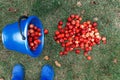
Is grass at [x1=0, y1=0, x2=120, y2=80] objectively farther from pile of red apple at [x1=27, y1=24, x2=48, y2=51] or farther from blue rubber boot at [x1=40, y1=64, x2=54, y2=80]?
pile of red apple at [x1=27, y1=24, x2=48, y2=51]

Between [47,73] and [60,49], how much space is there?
1.39ft

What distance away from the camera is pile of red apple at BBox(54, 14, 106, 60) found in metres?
3.94

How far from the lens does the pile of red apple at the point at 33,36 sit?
3678mm

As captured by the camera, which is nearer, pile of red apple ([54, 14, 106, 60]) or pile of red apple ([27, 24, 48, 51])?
pile of red apple ([27, 24, 48, 51])

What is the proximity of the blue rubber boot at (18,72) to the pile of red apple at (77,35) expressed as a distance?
2.15 feet

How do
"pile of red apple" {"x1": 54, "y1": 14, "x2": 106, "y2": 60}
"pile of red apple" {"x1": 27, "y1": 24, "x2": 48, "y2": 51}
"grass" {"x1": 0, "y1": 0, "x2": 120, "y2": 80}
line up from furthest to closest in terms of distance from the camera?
"grass" {"x1": 0, "y1": 0, "x2": 120, "y2": 80} → "pile of red apple" {"x1": 54, "y1": 14, "x2": 106, "y2": 60} → "pile of red apple" {"x1": 27, "y1": 24, "x2": 48, "y2": 51}

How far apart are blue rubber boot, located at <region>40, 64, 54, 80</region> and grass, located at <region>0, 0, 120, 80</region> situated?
0.25 feet

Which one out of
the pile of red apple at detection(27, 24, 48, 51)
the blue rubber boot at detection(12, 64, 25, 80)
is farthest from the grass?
→ the pile of red apple at detection(27, 24, 48, 51)

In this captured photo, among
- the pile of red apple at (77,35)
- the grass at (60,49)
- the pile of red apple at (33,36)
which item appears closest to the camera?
the pile of red apple at (33,36)

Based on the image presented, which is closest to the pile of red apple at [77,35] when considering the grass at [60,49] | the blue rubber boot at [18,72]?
the grass at [60,49]

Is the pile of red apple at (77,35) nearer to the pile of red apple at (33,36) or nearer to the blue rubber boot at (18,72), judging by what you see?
the pile of red apple at (33,36)

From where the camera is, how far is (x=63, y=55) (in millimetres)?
4117

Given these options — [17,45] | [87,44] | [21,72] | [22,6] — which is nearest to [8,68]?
[21,72]

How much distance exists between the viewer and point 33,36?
3.75 m
